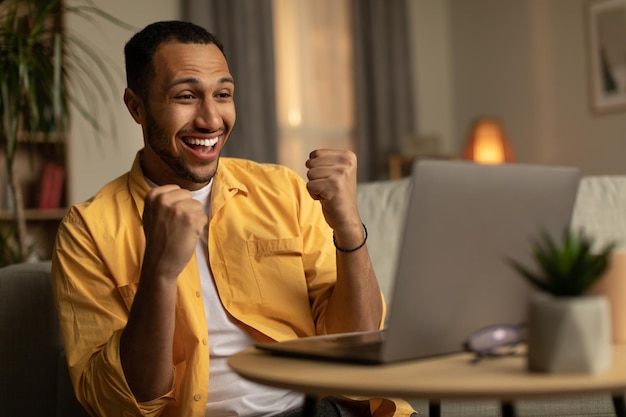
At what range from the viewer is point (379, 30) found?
5668 mm

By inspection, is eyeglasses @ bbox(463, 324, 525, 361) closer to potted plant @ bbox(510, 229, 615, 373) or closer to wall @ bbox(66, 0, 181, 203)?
potted plant @ bbox(510, 229, 615, 373)

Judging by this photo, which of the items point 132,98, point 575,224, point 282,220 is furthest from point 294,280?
point 575,224

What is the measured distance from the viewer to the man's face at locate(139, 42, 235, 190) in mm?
1539

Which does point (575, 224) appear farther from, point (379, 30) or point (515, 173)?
point (379, 30)

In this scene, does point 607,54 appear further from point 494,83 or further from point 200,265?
point 200,265

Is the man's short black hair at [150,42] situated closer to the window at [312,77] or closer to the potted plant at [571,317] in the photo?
the potted plant at [571,317]

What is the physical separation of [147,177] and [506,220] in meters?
0.85

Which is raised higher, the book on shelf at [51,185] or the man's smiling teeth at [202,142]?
the man's smiling teeth at [202,142]

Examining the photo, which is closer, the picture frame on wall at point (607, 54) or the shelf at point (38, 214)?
the shelf at point (38, 214)

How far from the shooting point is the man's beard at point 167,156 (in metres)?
1.54

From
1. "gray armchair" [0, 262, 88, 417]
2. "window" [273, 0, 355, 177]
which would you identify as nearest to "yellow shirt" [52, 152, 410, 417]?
"gray armchair" [0, 262, 88, 417]

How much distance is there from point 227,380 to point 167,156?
0.41 metres

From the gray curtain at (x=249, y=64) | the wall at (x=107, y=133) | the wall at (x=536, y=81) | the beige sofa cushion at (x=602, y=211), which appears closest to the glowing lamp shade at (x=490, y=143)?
the wall at (x=536, y=81)

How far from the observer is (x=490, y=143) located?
533 centimetres
